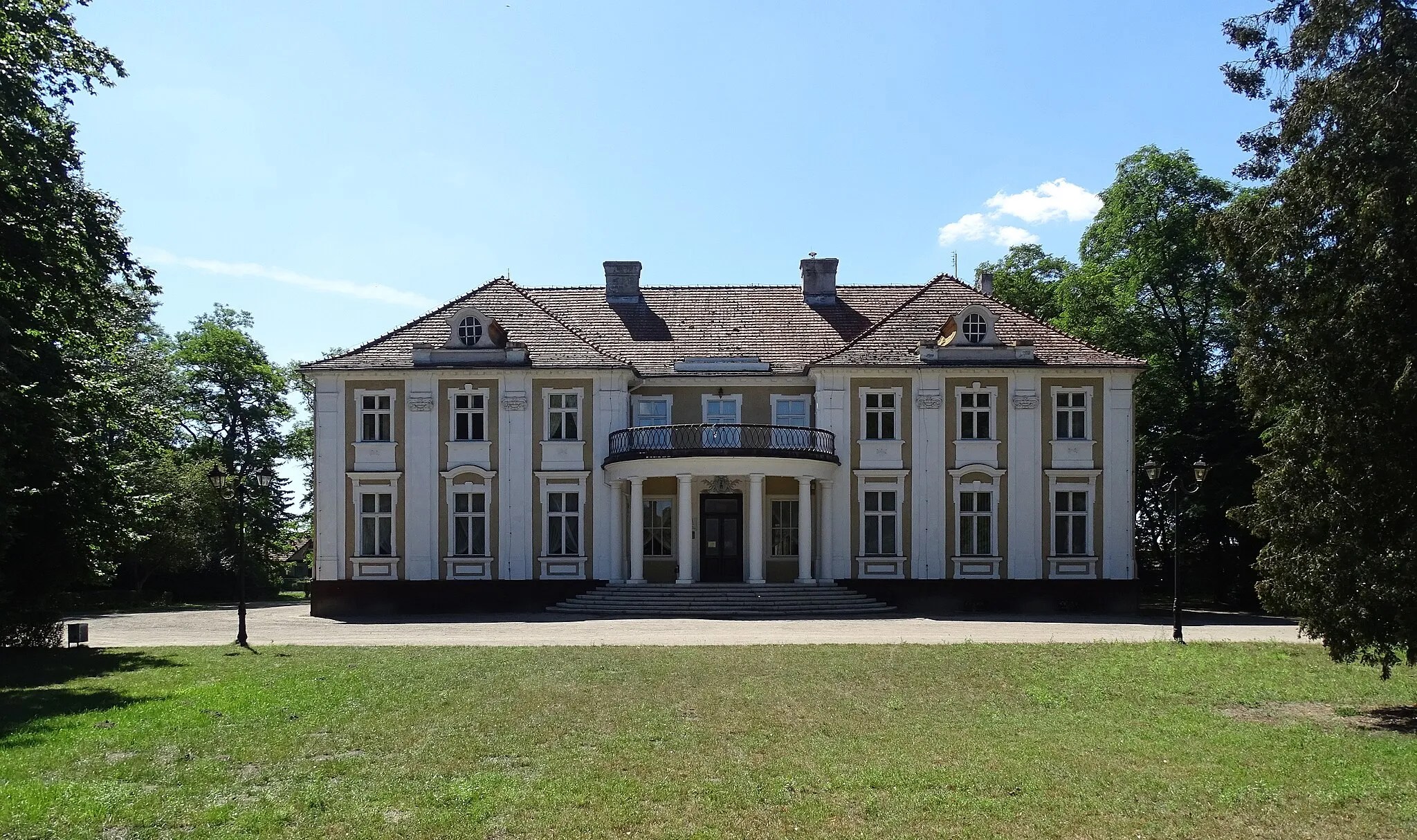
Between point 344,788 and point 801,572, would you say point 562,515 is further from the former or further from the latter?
point 344,788

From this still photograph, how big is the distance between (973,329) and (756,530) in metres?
8.51

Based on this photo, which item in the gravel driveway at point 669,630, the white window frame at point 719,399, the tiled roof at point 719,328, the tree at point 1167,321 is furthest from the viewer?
the tree at point 1167,321

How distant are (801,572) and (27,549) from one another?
18.5 m

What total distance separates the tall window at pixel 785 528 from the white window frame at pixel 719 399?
9.46 ft

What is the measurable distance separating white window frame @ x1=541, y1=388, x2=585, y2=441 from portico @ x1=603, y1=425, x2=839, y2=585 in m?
1.09

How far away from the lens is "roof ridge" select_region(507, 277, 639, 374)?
31.4 metres

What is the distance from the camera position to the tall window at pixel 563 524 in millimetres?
30891

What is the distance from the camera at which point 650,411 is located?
1268 inches

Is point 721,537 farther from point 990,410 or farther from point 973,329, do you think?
point 973,329

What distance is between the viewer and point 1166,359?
125 feet

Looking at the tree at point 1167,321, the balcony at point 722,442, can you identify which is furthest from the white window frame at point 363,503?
the tree at point 1167,321

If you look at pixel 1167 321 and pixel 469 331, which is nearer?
pixel 469 331

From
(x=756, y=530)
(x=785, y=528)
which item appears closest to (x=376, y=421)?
(x=756, y=530)

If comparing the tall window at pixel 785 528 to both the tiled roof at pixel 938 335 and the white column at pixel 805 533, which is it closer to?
the white column at pixel 805 533
